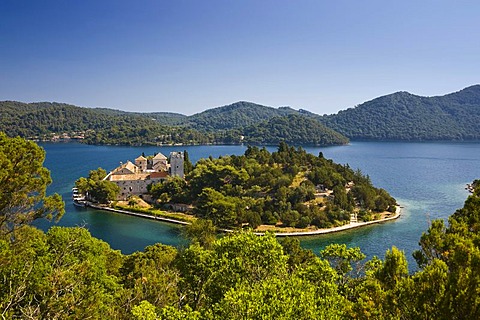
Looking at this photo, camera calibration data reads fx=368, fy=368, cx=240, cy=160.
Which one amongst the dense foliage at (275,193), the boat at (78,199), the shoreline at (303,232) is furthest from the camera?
the boat at (78,199)

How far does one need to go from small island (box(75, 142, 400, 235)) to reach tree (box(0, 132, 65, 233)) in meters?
28.6

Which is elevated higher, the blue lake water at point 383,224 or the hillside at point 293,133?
the hillside at point 293,133

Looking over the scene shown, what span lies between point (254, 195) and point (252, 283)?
38.7m

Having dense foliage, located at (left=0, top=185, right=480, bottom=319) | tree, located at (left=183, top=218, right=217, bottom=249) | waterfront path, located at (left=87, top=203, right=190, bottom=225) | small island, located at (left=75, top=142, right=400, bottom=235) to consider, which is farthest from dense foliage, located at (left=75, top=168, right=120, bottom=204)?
dense foliage, located at (left=0, top=185, right=480, bottom=319)

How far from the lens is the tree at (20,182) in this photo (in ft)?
36.6

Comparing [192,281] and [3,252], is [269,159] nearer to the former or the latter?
[192,281]

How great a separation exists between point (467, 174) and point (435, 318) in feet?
273

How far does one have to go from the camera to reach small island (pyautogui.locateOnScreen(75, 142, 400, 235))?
1636 inches

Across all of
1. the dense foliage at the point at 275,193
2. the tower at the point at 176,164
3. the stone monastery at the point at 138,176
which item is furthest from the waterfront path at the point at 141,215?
the tower at the point at 176,164

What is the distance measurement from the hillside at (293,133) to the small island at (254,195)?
105m

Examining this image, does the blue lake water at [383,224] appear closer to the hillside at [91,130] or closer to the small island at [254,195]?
the small island at [254,195]

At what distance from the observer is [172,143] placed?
6220 inches

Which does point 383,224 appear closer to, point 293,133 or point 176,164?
point 176,164

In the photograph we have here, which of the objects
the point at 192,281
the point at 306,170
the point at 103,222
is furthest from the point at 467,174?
the point at 192,281
